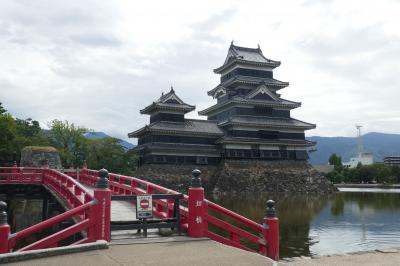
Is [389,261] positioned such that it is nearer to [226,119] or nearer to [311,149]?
[226,119]

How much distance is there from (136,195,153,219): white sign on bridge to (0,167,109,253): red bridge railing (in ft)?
3.08

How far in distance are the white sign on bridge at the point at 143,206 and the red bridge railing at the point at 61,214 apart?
37.0 inches

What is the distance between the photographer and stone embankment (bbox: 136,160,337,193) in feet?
153

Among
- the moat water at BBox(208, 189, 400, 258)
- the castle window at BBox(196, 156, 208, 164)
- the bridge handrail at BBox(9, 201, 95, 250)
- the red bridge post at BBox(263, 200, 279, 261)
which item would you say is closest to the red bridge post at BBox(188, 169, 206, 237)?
the red bridge post at BBox(263, 200, 279, 261)

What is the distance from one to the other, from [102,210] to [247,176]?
40876mm

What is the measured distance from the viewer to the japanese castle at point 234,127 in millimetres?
48219

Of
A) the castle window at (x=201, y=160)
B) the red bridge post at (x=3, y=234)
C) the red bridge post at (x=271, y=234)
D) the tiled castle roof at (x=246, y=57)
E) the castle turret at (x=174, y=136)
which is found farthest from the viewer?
the tiled castle roof at (x=246, y=57)

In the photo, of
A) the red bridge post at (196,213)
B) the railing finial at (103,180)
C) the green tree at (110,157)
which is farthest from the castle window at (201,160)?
the railing finial at (103,180)

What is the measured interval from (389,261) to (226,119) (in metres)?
44.1

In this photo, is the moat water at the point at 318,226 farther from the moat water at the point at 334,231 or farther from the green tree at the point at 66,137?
the green tree at the point at 66,137

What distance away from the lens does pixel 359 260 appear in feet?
28.4

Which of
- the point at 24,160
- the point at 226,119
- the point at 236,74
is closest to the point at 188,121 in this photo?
the point at 226,119

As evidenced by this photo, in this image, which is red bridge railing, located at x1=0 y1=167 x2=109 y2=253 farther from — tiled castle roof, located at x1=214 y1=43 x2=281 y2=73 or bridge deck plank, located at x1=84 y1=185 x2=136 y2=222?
tiled castle roof, located at x1=214 y1=43 x2=281 y2=73

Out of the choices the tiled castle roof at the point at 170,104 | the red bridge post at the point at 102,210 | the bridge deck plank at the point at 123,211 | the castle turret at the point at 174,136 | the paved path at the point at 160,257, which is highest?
the tiled castle roof at the point at 170,104
